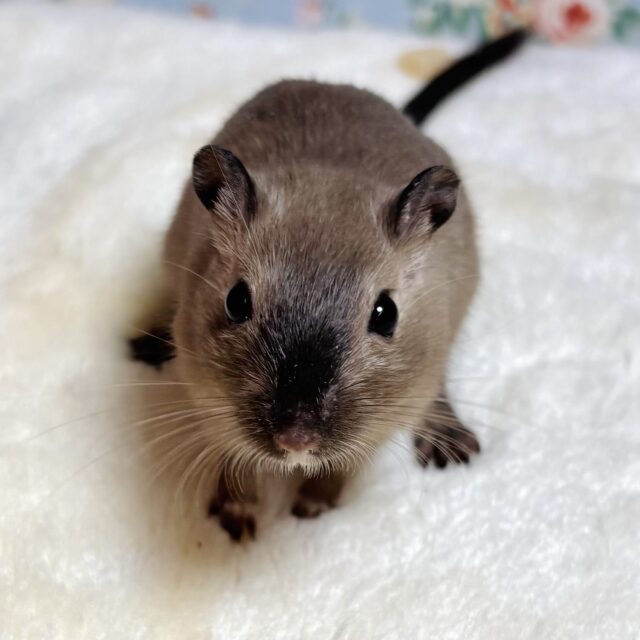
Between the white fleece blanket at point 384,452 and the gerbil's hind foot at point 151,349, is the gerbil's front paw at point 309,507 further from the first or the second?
the gerbil's hind foot at point 151,349

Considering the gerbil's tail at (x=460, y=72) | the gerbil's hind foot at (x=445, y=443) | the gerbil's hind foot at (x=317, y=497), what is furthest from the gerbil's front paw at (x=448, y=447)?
the gerbil's tail at (x=460, y=72)

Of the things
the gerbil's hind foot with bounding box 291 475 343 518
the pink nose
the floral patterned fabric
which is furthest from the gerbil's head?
the floral patterned fabric

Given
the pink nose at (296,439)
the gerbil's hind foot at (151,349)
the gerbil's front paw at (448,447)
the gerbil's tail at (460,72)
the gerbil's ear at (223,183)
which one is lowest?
the gerbil's front paw at (448,447)

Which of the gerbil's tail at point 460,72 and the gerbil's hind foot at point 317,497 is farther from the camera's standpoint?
the gerbil's tail at point 460,72

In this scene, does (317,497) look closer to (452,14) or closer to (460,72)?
(460,72)

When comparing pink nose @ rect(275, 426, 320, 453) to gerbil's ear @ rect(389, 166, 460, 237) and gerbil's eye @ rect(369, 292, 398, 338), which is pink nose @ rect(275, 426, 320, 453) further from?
gerbil's ear @ rect(389, 166, 460, 237)

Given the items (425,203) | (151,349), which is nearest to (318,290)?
(425,203)

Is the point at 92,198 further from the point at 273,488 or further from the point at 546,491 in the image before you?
the point at 546,491
